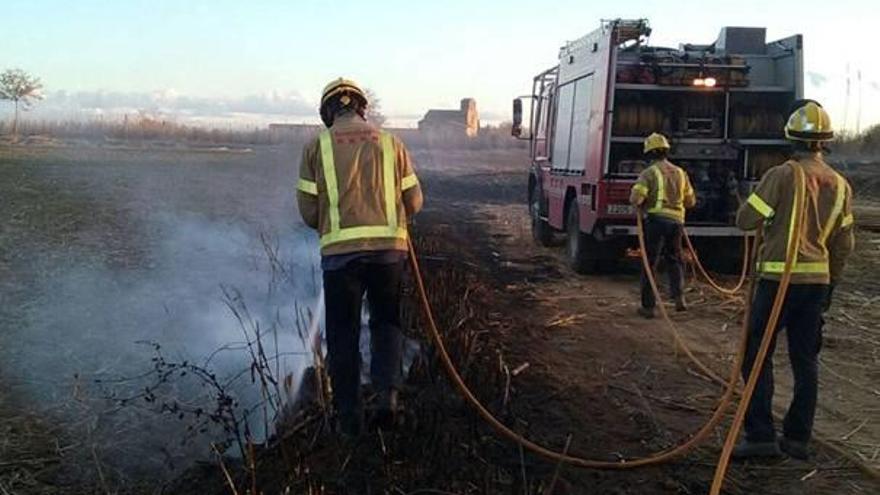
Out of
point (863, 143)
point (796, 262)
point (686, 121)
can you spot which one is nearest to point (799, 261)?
point (796, 262)

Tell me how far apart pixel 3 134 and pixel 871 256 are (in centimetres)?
5337

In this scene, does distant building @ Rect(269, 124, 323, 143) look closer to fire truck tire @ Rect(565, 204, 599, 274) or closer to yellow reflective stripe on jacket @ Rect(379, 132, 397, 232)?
fire truck tire @ Rect(565, 204, 599, 274)

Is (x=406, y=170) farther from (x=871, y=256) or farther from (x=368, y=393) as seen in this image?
(x=871, y=256)

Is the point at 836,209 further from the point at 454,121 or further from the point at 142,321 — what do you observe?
the point at 454,121

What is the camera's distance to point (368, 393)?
5.43 metres

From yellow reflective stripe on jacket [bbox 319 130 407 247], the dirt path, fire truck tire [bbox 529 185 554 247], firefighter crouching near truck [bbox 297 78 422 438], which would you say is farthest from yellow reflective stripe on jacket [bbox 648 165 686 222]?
fire truck tire [bbox 529 185 554 247]

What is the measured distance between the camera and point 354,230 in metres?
4.77

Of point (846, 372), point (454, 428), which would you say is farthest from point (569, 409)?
point (846, 372)

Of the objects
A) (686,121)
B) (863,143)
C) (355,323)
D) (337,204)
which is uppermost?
(863,143)

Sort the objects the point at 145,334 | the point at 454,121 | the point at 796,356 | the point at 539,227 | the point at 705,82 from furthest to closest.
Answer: the point at 454,121
the point at 539,227
the point at 705,82
the point at 145,334
the point at 796,356

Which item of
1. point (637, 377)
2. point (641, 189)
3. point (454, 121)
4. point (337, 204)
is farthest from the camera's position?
point (454, 121)

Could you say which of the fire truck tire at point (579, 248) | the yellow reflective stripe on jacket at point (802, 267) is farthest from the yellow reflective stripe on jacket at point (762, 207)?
the fire truck tire at point (579, 248)

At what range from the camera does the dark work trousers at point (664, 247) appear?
30.5 feet

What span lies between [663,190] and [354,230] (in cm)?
538
